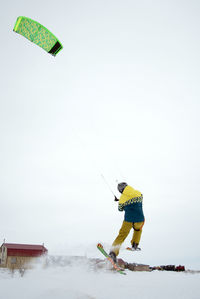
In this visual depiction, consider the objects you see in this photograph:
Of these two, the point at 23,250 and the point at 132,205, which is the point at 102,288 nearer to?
the point at 132,205

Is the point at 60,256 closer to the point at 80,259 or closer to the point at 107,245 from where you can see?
the point at 80,259

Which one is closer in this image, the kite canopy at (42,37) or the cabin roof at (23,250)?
the kite canopy at (42,37)

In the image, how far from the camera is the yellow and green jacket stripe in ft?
24.0

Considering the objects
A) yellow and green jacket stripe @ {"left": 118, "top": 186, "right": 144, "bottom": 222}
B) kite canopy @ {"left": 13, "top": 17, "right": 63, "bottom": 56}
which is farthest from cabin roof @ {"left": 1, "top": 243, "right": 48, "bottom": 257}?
kite canopy @ {"left": 13, "top": 17, "right": 63, "bottom": 56}

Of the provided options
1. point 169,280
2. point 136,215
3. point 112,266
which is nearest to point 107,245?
point 112,266

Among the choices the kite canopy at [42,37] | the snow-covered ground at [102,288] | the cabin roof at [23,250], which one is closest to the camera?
the snow-covered ground at [102,288]

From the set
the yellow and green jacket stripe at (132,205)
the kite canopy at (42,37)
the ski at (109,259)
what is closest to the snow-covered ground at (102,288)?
the ski at (109,259)

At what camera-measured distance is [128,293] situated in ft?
14.7

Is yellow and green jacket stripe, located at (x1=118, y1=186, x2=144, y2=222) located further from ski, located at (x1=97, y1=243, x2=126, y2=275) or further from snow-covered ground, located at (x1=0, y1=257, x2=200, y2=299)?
snow-covered ground, located at (x1=0, y1=257, x2=200, y2=299)

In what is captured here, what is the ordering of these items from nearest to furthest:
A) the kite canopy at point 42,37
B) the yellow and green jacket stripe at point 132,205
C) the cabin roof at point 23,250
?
1. the yellow and green jacket stripe at point 132,205
2. the kite canopy at point 42,37
3. the cabin roof at point 23,250

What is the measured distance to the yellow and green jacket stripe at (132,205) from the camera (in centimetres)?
732

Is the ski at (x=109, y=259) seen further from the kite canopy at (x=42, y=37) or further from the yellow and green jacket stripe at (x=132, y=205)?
the kite canopy at (x=42, y=37)

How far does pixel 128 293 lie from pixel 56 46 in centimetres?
837

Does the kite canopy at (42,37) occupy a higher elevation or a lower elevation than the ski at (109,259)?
higher
